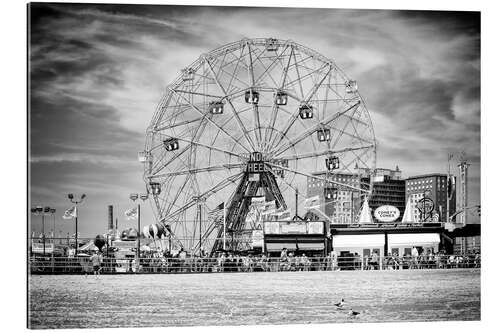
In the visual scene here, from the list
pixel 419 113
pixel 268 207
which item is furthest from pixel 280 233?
pixel 419 113

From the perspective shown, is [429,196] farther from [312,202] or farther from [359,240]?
[312,202]

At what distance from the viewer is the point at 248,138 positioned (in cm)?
2631

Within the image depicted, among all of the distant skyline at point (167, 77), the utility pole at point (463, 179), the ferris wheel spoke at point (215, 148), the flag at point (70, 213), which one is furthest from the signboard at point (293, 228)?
the flag at point (70, 213)

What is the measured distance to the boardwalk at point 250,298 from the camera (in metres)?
21.1

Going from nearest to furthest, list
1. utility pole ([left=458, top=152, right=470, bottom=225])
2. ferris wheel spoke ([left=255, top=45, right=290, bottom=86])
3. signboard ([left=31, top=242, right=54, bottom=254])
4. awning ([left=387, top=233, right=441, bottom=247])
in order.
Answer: signboard ([left=31, top=242, right=54, bottom=254]) < utility pole ([left=458, top=152, right=470, bottom=225]) < ferris wheel spoke ([left=255, top=45, right=290, bottom=86]) < awning ([left=387, top=233, right=441, bottom=247])

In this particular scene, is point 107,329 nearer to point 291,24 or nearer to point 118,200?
point 118,200

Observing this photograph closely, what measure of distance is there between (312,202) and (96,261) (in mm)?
5166

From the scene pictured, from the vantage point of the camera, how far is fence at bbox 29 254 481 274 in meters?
24.4

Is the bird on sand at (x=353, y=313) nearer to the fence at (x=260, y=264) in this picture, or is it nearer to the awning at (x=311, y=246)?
the fence at (x=260, y=264)

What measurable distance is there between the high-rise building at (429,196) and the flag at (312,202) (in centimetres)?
209

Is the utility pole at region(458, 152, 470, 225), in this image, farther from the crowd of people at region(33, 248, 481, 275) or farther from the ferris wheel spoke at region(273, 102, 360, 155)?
the ferris wheel spoke at region(273, 102, 360, 155)

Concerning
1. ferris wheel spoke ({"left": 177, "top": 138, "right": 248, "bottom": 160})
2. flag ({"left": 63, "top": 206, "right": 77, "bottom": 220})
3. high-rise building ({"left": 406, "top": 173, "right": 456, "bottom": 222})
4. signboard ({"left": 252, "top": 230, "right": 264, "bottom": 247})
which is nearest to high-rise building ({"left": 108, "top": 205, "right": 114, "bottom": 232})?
flag ({"left": 63, "top": 206, "right": 77, "bottom": 220})

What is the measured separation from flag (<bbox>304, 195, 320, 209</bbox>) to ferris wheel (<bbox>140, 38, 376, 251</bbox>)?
6.7 inches

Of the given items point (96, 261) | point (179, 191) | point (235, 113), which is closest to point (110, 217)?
point (96, 261)
